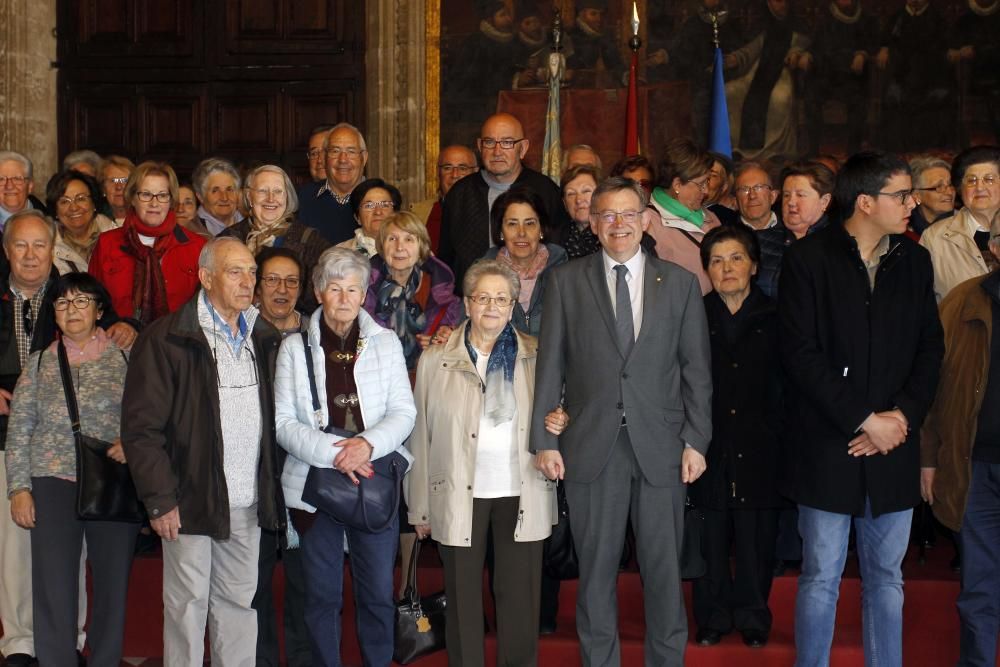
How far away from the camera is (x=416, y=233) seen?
5316mm

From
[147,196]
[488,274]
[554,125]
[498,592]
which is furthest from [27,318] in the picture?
[554,125]

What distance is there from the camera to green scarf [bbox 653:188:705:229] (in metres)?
5.77

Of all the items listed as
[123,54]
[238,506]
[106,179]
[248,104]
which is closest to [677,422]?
[238,506]

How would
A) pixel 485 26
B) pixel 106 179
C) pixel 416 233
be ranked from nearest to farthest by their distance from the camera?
pixel 416 233 → pixel 106 179 → pixel 485 26

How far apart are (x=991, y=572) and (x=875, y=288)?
1.24m

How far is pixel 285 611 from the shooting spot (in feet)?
16.7

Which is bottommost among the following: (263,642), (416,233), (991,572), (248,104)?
(263,642)

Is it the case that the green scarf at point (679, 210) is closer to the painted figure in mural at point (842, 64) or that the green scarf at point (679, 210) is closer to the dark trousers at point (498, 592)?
the dark trousers at point (498, 592)

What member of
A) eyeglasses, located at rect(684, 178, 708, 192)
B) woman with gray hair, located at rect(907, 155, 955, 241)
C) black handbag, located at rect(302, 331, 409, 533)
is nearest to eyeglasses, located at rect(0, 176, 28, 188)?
black handbag, located at rect(302, 331, 409, 533)

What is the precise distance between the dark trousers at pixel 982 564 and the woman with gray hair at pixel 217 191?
411 centimetres

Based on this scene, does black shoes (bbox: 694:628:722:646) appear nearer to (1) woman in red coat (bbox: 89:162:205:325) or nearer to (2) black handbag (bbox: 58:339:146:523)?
(2) black handbag (bbox: 58:339:146:523)

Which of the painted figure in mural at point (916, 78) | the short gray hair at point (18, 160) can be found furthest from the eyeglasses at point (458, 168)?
the painted figure in mural at point (916, 78)

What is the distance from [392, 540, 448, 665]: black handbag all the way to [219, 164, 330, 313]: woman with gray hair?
4.80 ft

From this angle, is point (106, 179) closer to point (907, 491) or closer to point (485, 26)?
point (485, 26)
